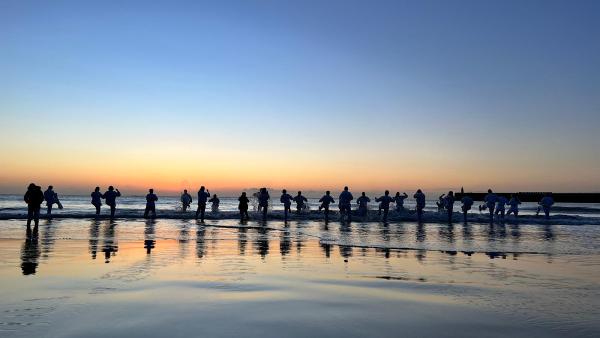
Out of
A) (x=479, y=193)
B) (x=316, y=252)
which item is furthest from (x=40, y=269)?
(x=479, y=193)

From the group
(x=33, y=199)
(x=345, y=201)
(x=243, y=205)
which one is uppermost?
(x=33, y=199)

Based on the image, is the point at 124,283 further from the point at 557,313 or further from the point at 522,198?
the point at 522,198

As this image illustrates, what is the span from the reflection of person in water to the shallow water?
0.03 metres

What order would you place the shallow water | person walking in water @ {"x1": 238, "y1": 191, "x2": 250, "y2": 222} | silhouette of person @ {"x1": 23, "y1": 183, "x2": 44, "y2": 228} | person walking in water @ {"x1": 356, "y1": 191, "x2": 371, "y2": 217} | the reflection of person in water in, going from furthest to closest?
person walking in water @ {"x1": 356, "y1": 191, "x2": 371, "y2": 217}, person walking in water @ {"x1": 238, "y1": 191, "x2": 250, "y2": 222}, silhouette of person @ {"x1": 23, "y1": 183, "x2": 44, "y2": 228}, the reflection of person in water, the shallow water

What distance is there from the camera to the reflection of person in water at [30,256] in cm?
988

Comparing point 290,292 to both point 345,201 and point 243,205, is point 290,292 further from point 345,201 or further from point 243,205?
point 345,201

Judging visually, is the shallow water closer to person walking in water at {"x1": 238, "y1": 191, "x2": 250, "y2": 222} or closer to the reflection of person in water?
the reflection of person in water

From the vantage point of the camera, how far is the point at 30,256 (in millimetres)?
12102

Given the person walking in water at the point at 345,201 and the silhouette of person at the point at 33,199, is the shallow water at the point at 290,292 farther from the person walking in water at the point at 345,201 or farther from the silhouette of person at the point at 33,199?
the person walking in water at the point at 345,201

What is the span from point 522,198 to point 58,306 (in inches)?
5127

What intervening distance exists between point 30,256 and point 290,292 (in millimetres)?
8019

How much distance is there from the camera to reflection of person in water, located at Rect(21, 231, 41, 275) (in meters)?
9.88

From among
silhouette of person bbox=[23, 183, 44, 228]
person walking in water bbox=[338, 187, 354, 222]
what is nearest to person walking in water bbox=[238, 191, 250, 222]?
person walking in water bbox=[338, 187, 354, 222]

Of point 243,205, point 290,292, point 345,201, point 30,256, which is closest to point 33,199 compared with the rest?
point 30,256
